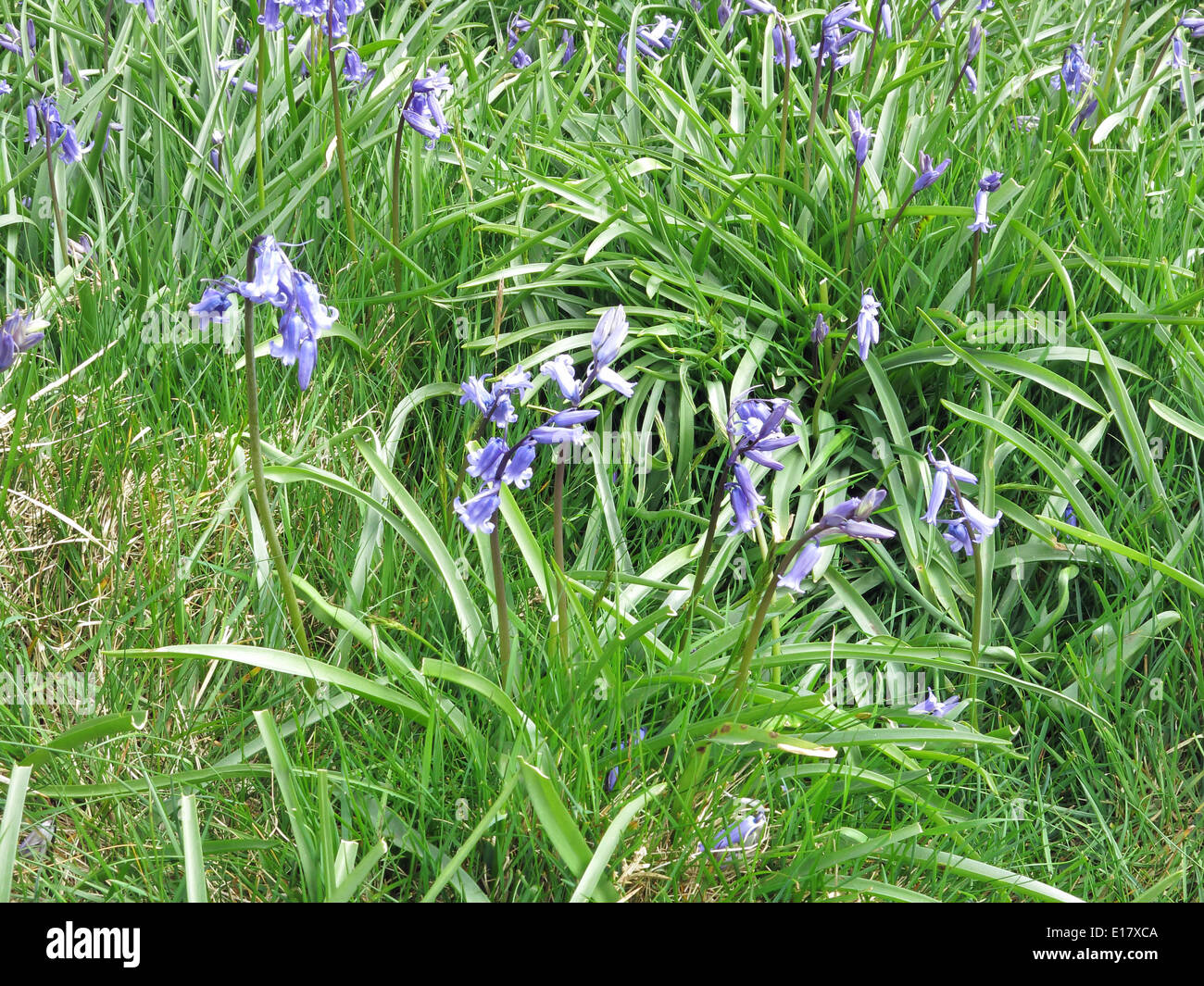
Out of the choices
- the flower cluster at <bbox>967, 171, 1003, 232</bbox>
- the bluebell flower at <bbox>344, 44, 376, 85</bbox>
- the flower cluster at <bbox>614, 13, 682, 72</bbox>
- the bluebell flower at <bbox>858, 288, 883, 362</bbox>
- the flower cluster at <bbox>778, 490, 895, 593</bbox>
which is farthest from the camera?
the flower cluster at <bbox>614, 13, 682, 72</bbox>

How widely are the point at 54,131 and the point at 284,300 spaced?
198 centimetres

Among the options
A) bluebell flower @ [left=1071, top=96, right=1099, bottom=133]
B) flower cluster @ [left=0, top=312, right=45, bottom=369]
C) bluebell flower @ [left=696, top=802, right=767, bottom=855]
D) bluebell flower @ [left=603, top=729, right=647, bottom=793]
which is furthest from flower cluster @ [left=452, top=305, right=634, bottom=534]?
bluebell flower @ [left=1071, top=96, right=1099, bottom=133]

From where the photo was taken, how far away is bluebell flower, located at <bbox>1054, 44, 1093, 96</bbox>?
3.77m

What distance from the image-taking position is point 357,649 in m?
2.36

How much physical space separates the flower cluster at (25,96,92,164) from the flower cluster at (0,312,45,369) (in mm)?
1226

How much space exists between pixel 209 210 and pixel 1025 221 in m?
2.73

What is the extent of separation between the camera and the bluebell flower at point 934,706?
232 cm

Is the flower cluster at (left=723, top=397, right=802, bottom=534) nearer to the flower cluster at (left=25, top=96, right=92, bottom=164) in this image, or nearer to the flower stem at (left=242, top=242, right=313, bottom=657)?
the flower stem at (left=242, top=242, right=313, bottom=657)

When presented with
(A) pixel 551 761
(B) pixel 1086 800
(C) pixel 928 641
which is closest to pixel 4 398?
(A) pixel 551 761

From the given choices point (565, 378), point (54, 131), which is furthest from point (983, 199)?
point (54, 131)

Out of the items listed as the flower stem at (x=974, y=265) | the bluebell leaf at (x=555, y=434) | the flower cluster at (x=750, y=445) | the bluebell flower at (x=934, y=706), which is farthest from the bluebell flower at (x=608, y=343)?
the flower stem at (x=974, y=265)

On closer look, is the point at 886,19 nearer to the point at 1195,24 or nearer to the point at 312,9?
the point at 1195,24

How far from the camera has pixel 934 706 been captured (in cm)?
232

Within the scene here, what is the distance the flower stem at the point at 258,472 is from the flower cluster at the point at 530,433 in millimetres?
405
